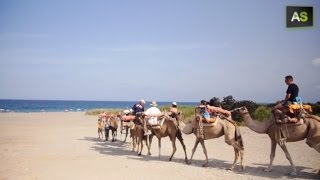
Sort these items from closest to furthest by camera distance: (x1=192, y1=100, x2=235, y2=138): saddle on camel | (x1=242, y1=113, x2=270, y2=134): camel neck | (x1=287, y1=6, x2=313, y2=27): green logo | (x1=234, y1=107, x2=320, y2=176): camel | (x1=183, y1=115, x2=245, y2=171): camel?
(x1=287, y1=6, x2=313, y2=27): green logo < (x1=234, y1=107, x2=320, y2=176): camel < (x1=242, y1=113, x2=270, y2=134): camel neck < (x1=183, y1=115, x2=245, y2=171): camel < (x1=192, y1=100, x2=235, y2=138): saddle on camel

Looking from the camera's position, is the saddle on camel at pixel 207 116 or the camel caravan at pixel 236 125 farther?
the saddle on camel at pixel 207 116

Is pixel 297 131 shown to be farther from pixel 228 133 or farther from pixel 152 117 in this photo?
pixel 152 117

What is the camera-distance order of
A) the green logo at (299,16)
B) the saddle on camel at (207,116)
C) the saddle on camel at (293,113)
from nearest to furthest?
the green logo at (299,16)
the saddle on camel at (293,113)
the saddle on camel at (207,116)

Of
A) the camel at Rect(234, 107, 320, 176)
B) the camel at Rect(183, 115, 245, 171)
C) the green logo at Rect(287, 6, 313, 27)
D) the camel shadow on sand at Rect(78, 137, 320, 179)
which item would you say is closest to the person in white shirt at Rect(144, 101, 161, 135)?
the camel shadow on sand at Rect(78, 137, 320, 179)

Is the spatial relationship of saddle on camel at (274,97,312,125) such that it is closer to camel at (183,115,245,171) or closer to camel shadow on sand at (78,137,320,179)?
camel at (183,115,245,171)

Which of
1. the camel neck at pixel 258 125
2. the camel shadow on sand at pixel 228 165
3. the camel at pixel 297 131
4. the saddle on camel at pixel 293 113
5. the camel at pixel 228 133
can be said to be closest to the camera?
the camel at pixel 297 131

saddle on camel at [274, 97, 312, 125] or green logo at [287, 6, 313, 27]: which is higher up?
green logo at [287, 6, 313, 27]

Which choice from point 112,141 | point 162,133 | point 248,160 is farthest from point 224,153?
point 112,141

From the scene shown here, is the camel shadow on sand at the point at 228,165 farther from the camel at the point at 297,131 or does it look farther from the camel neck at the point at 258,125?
the camel neck at the point at 258,125

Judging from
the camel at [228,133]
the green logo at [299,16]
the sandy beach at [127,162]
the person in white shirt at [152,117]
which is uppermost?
the green logo at [299,16]

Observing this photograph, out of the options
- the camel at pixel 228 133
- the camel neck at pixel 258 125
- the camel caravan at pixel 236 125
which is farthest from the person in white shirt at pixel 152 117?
the camel neck at pixel 258 125

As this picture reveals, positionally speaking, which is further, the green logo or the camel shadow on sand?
the camel shadow on sand

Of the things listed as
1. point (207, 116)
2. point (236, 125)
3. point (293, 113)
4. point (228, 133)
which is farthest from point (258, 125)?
point (207, 116)

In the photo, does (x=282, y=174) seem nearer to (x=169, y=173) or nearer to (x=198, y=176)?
(x=198, y=176)
